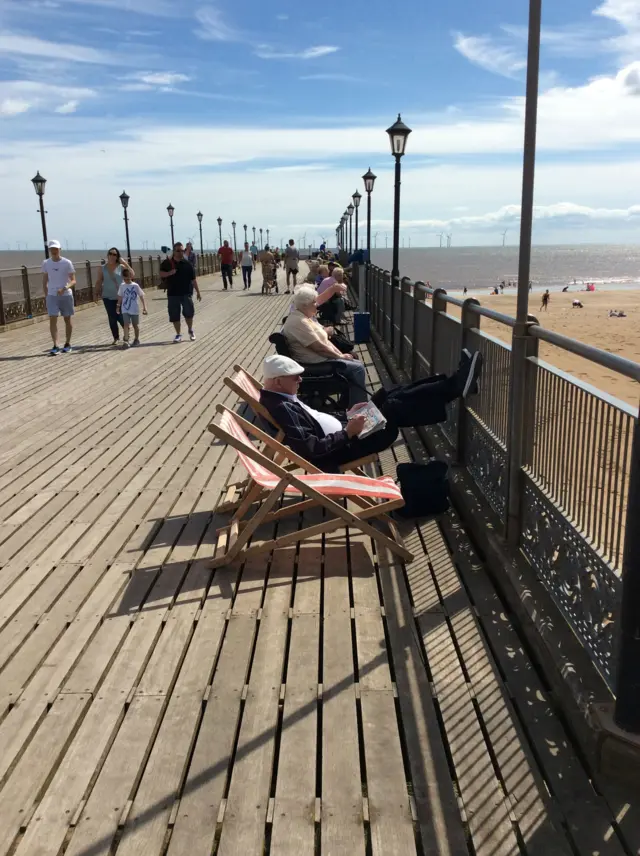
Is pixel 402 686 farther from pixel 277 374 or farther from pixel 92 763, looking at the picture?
pixel 277 374

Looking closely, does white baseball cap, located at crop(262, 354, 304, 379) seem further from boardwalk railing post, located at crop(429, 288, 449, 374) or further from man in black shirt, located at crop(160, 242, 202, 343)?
man in black shirt, located at crop(160, 242, 202, 343)

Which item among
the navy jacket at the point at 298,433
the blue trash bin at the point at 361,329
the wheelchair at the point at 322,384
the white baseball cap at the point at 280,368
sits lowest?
the blue trash bin at the point at 361,329

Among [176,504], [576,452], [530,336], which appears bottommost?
[176,504]

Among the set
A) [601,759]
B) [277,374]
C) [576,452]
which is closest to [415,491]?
[277,374]

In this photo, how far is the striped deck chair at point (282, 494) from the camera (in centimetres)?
408

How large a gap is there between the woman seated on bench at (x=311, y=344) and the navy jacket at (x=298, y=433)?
8.78 ft

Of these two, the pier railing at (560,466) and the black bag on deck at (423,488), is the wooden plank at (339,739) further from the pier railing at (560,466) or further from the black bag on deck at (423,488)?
the black bag on deck at (423,488)

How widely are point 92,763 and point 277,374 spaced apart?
8.41ft

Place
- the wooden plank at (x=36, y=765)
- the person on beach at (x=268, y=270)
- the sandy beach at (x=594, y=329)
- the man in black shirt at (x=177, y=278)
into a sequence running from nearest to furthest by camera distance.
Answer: the wooden plank at (x=36, y=765) < the man in black shirt at (x=177, y=278) < the sandy beach at (x=594, y=329) < the person on beach at (x=268, y=270)

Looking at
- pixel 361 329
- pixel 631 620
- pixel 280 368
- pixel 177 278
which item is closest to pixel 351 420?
pixel 280 368

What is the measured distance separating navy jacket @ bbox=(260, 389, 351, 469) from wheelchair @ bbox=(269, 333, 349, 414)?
8.49ft

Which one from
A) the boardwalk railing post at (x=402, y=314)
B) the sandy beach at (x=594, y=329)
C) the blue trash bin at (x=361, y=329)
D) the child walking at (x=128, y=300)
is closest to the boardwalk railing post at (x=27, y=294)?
the child walking at (x=128, y=300)

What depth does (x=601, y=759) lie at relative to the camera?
254 cm

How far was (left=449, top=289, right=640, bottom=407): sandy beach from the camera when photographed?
60.4 feet
